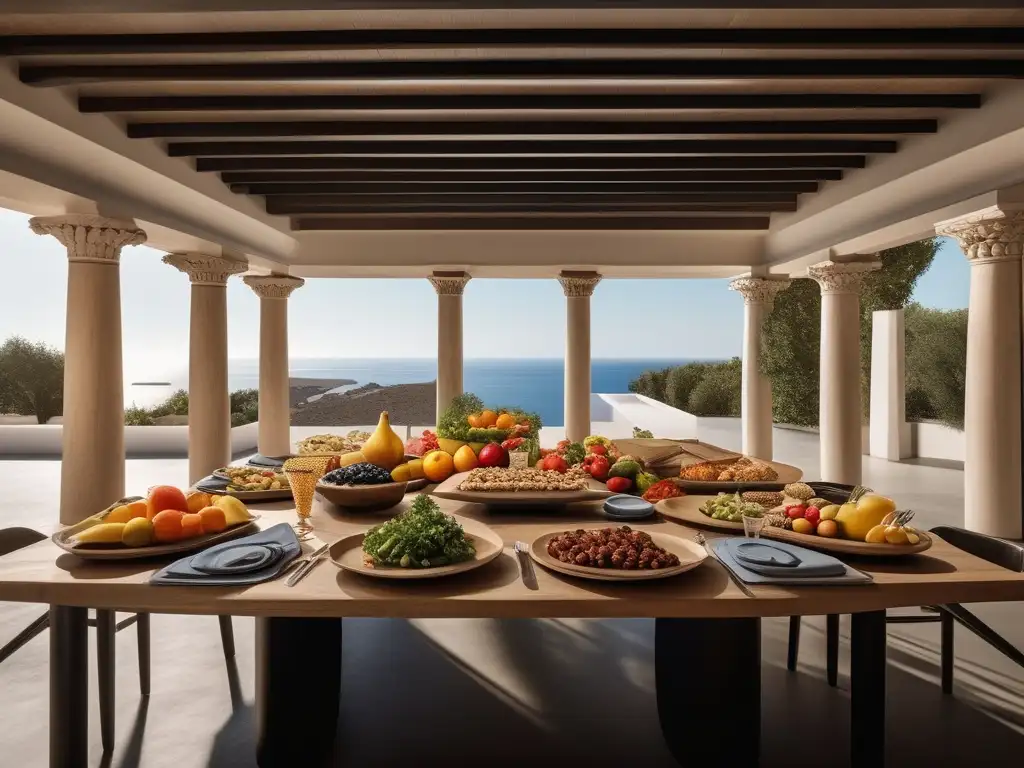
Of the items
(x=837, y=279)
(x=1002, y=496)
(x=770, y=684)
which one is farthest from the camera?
(x=837, y=279)

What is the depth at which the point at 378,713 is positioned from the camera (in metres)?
3.75

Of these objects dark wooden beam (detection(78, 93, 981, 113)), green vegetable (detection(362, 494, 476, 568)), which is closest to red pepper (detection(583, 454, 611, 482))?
green vegetable (detection(362, 494, 476, 568))

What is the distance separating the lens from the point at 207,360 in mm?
9984

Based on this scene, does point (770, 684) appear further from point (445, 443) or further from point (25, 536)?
point (25, 536)

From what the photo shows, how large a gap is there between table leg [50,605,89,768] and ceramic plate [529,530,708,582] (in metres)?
1.83

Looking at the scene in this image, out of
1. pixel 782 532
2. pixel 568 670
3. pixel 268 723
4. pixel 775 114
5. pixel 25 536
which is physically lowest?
pixel 568 670

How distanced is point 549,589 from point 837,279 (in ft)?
32.4

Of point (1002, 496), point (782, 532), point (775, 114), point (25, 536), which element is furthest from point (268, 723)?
point (1002, 496)

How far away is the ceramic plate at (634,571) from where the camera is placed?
89.9 inches

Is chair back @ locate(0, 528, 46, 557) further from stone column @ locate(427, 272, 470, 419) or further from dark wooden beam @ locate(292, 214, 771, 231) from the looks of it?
stone column @ locate(427, 272, 470, 419)

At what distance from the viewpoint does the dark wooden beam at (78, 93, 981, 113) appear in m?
5.82

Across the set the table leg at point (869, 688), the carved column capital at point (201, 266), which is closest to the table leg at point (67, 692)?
the table leg at point (869, 688)

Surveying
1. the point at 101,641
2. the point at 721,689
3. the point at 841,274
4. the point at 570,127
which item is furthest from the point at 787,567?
the point at 841,274

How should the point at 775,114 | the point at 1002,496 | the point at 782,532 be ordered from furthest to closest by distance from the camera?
the point at 1002,496
the point at 775,114
the point at 782,532
